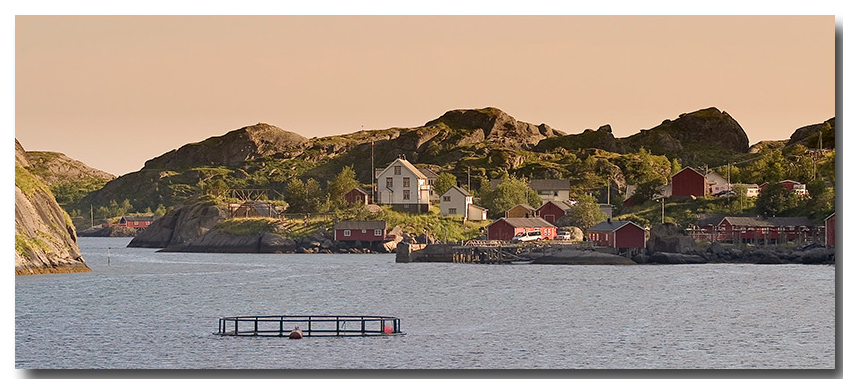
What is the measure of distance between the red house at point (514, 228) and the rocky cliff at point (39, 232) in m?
49.5

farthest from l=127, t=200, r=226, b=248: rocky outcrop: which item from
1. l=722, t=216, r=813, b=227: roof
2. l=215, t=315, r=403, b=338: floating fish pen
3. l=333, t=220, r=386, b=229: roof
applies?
l=215, t=315, r=403, b=338: floating fish pen

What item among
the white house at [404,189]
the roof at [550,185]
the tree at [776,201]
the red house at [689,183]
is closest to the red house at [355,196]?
the white house at [404,189]

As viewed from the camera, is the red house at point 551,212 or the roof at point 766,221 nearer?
the roof at point 766,221

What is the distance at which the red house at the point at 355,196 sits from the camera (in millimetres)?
152250

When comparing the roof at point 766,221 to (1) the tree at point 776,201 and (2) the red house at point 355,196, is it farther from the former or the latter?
(2) the red house at point 355,196

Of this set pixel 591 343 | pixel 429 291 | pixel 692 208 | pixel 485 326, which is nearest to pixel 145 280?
pixel 429 291

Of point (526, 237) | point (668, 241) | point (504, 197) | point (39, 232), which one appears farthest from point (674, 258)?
point (39, 232)

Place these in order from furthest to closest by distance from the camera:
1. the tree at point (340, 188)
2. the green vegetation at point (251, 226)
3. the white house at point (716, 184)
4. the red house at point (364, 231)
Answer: the tree at point (340, 188) → the green vegetation at point (251, 226) → the white house at point (716, 184) → the red house at point (364, 231)

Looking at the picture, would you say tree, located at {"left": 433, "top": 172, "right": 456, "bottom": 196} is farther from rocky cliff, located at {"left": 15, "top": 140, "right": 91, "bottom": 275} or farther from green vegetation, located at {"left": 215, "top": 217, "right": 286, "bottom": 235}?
rocky cliff, located at {"left": 15, "top": 140, "right": 91, "bottom": 275}

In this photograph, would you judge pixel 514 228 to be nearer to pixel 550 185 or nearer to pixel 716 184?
pixel 716 184

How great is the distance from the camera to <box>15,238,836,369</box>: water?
134ft
